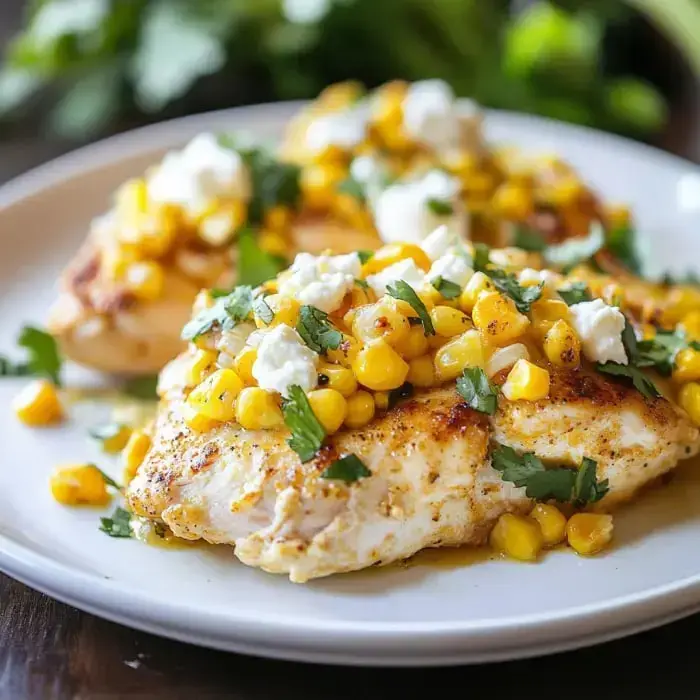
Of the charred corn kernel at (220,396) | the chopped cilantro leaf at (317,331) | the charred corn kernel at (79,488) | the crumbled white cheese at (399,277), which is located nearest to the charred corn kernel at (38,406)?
the charred corn kernel at (79,488)

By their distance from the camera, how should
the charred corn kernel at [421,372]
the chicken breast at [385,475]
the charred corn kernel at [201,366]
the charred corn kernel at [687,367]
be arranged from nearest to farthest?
the chicken breast at [385,475] < the charred corn kernel at [421,372] < the charred corn kernel at [201,366] < the charred corn kernel at [687,367]

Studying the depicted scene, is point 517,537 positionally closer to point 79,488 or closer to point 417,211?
point 79,488

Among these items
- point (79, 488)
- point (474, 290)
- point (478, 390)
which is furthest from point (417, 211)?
point (79, 488)

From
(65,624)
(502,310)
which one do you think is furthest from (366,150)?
(65,624)

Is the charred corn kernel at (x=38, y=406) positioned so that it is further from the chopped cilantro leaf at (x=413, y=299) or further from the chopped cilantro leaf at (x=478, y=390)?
the chopped cilantro leaf at (x=478, y=390)

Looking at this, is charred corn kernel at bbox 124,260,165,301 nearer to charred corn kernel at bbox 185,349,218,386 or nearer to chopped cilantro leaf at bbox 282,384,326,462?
charred corn kernel at bbox 185,349,218,386

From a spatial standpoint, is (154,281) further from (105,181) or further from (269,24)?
(269,24)

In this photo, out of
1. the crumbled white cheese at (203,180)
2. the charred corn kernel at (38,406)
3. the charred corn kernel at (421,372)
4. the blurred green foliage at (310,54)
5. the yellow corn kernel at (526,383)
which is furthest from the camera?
the blurred green foliage at (310,54)
